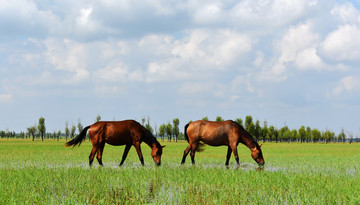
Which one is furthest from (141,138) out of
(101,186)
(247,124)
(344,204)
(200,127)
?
(247,124)

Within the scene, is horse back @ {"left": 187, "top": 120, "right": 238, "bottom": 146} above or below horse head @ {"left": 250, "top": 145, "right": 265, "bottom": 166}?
above

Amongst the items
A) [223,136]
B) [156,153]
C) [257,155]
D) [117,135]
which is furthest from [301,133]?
[117,135]

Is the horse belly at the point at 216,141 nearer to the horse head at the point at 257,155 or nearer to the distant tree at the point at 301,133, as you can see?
the horse head at the point at 257,155

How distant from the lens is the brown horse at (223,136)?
1357 centimetres

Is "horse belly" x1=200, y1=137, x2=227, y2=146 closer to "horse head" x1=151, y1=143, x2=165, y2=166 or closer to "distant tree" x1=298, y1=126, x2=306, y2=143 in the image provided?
"horse head" x1=151, y1=143, x2=165, y2=166

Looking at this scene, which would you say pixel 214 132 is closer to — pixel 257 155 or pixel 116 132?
pixel 257 155

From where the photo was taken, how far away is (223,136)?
13.8 m

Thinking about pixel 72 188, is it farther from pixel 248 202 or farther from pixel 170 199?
pixel 248 202

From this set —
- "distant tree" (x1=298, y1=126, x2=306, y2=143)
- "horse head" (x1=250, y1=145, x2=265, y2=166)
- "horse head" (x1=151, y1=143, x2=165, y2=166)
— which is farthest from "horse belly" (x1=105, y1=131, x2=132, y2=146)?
"distant tree" (x1=298, y1=126, x2=306, y2=143)

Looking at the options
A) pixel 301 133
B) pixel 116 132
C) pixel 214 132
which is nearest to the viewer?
pixel 116 132

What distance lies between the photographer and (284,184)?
8.60m

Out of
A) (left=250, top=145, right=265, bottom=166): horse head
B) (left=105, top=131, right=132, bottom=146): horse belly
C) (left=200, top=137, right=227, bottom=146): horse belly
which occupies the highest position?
(left=105, top=131, right=132, bottom=146): horse belly

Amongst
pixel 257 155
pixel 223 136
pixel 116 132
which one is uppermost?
pixel 116 132

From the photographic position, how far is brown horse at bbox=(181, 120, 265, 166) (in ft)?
44.5
